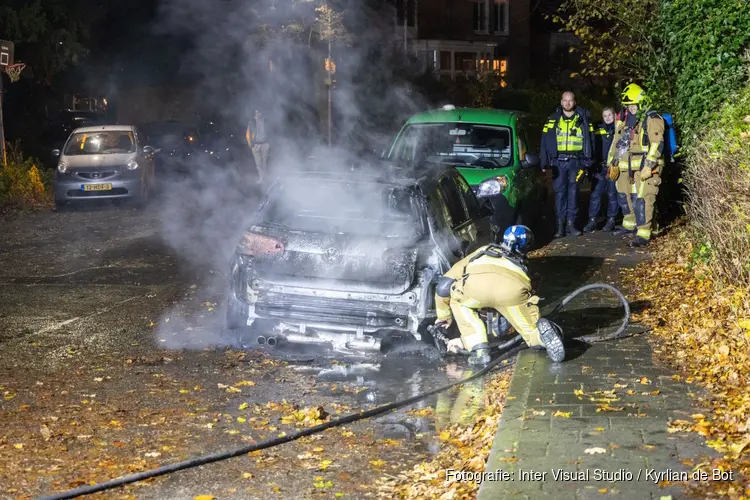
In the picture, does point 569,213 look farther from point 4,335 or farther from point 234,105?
point 234,105

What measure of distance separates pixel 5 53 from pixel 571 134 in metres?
13.6

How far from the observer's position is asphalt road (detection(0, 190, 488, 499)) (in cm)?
593

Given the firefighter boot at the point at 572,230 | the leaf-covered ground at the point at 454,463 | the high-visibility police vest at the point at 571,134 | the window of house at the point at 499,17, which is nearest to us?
the leaf-covered ground at the point at 454,463

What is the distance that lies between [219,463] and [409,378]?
2.36 m

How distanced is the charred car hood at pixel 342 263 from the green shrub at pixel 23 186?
565 inches

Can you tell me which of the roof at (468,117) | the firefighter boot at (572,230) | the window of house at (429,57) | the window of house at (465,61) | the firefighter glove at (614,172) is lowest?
the window of house at (465,61)

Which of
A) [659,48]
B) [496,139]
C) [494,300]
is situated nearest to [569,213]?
→ [496,139]

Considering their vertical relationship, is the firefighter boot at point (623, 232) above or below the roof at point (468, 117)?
below

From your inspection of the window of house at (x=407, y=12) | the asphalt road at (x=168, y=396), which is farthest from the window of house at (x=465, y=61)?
the asphalt road at (x=168, y=396)

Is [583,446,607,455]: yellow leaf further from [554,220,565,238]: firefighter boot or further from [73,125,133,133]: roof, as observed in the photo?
[73,125,133,133]: roof

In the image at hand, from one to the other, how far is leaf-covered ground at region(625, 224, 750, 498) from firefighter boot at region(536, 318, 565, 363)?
78 centimetres

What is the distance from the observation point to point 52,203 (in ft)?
73.0

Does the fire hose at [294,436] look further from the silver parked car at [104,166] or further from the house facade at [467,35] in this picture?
the house facade at [467,35]

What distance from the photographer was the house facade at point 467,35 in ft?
167
